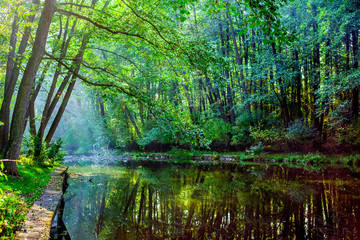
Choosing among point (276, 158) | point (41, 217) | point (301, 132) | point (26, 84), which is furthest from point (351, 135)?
point (26, 84)

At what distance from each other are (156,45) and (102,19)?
1.86m

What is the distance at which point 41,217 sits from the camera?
14.3 feet

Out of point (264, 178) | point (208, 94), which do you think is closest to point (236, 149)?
point (208, 94)

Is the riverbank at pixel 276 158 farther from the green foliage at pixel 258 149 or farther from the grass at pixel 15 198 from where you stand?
the grass at pixel 15 198

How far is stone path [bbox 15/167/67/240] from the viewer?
357 centimetres

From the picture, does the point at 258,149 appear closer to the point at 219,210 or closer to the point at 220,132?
the point at 220,132

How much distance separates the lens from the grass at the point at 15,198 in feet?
10.9

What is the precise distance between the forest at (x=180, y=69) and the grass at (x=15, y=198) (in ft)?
2.17

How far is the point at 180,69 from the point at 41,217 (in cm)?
542

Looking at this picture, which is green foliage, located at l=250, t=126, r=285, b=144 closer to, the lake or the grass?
the lake

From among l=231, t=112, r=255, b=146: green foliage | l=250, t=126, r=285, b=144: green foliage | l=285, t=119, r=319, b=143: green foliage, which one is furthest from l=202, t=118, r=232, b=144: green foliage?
l=285, t=119, r=319, b=143: green foliage

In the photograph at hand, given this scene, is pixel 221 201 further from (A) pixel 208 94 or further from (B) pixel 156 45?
(A) pixel 208 94

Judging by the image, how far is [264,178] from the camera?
9570 millimetres

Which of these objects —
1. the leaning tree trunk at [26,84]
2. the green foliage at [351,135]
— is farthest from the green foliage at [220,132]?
the leaning tree trunk at [26,84]
